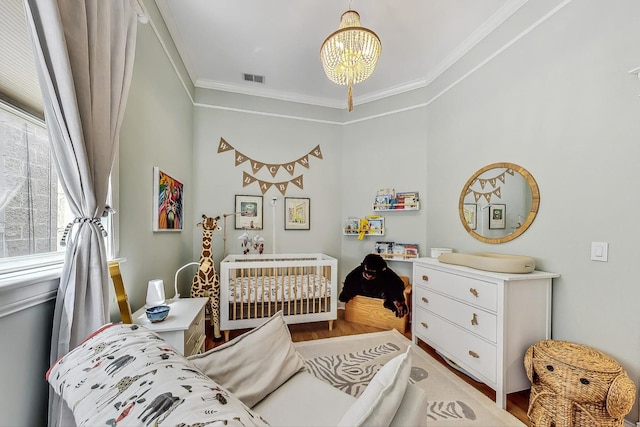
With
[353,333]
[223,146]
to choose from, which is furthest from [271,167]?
[353,333]

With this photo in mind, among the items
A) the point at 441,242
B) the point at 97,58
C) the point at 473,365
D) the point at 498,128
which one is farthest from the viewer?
the point at 441,242

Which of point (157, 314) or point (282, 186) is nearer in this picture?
point (157, 314)

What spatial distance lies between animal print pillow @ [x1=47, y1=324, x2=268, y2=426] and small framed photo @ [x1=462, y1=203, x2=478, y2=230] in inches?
99.0

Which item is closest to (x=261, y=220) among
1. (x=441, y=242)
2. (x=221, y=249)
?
(x=221, y=249)

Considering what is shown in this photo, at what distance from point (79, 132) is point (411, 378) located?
2515 millimetres

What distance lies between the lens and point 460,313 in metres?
1.99

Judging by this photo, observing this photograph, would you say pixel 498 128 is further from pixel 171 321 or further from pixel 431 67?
pixel 171 321

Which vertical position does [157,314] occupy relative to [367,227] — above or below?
below

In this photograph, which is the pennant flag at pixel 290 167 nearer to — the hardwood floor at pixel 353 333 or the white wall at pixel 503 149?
the white wall at pixel 503 149

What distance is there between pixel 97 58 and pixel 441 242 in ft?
10.2

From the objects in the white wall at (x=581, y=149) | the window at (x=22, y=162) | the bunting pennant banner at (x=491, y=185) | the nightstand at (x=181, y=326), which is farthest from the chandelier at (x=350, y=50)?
Result: the nightstand at (x=181, y=326)

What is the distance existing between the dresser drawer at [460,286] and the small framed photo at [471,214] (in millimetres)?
626

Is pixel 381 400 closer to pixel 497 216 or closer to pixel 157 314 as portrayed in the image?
pixel 157 314

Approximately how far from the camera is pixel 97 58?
1117 mm
